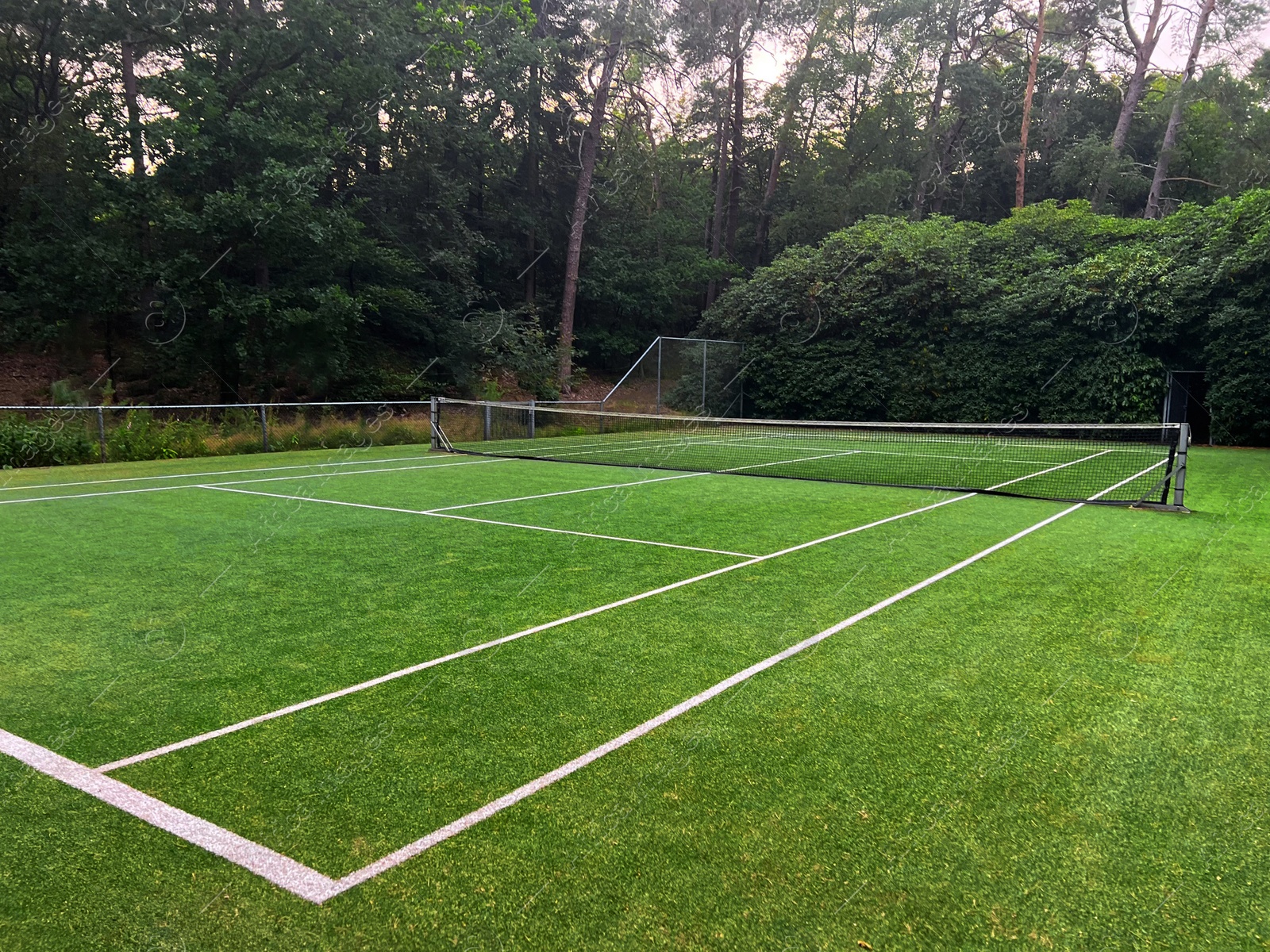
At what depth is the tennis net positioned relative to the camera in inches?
463

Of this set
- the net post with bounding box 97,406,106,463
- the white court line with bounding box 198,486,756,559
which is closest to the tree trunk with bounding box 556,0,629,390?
the net post with bounding box 97,406,106,463

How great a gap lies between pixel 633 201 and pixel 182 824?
111 ft

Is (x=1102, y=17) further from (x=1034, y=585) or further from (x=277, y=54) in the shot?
(x=1034, y=585)

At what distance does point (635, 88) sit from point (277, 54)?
1363cm

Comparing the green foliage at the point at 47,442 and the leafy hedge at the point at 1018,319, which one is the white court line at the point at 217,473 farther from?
the leafy hedge at the point at 1018,319

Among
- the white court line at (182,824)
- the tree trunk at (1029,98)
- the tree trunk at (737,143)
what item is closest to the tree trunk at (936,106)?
the tree trunk at (1029,98)

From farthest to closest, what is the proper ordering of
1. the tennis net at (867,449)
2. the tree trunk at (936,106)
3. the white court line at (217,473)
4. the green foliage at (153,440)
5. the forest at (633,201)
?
the tree trunk at (936,106)
the forest at (633,201)
the green foliage at (153,440)
the tennis net at (867,449)
the white court line at (217,473)

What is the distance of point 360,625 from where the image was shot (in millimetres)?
5047

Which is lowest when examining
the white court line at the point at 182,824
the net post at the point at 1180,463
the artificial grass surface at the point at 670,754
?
the white court line at the point at 182,824

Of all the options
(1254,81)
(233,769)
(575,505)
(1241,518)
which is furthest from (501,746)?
(1254,81)

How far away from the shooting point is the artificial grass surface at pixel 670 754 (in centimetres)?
238

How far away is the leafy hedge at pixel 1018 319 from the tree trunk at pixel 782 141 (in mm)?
10418

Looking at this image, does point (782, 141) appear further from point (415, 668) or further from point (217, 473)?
point (415, 668)

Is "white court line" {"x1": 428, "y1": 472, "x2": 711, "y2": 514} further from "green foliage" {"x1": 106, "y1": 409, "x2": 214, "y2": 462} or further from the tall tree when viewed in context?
the tall tree
